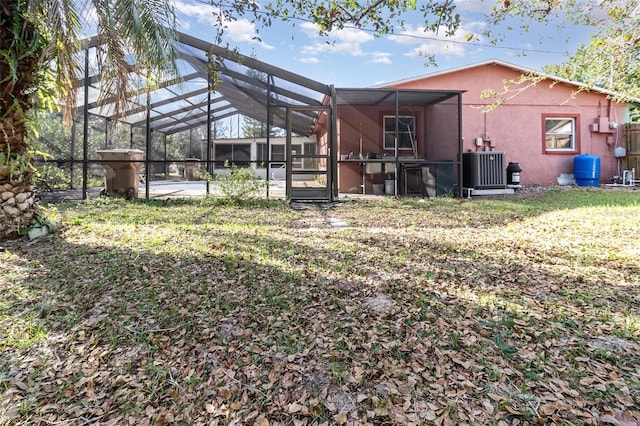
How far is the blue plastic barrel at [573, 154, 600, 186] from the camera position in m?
11.6

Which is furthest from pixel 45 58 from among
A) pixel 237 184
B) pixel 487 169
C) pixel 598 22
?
pixel 487 169

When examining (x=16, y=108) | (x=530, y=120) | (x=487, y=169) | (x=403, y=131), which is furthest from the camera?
(x=530, y=120)

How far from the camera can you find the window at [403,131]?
11445 millimetres

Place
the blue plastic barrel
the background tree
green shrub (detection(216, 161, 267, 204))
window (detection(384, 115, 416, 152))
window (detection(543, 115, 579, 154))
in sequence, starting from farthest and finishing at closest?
1. window (detection(543, 115, 579, 154))
2. the blue plastic barrel
3. window (detection(384, 115, 416, 152))
4. green shrub (detection(216, 161, 267, 204))
5. the background tree

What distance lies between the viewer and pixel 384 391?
1783 mm

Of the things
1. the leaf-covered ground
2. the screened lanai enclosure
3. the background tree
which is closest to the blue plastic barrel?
the screened lanai enclosure

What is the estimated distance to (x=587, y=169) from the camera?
1162 cm

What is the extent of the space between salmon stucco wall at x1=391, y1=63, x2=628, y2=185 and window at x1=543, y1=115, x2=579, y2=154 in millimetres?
103

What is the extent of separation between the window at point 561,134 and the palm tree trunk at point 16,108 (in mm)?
13662

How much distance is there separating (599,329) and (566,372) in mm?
627

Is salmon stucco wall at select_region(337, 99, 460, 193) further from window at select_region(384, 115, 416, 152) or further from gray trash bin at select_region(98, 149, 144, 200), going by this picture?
gray trash bin at select_region(98, 149, 144, 200)

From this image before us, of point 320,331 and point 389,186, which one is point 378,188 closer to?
point 389,186

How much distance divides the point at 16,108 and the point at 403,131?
9.59 metres

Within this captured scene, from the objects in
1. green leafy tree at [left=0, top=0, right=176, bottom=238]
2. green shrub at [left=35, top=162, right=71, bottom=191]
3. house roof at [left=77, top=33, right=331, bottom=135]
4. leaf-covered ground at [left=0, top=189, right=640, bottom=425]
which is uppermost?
house roof at [left=77, top=33, right=331, bottom=135]
